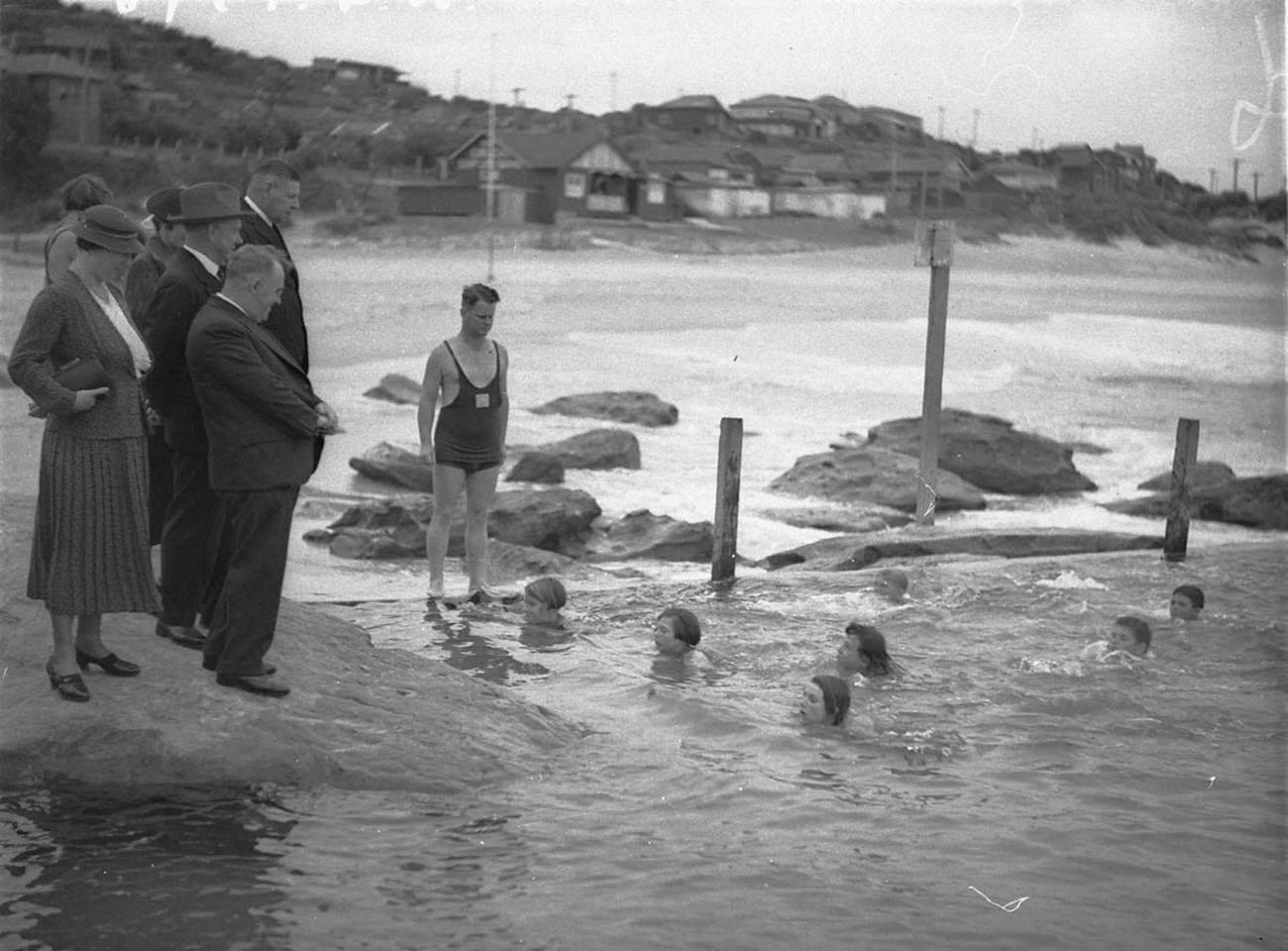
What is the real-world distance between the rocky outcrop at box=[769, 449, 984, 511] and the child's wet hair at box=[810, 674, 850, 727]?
333 inches

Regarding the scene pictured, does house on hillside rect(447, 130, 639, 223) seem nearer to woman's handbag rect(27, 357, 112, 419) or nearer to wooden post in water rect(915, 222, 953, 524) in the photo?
wooden post in water rect(915, 222, 953, 524)

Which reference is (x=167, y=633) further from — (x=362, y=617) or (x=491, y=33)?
(x=491, y=33)

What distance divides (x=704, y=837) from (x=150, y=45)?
1705 cm

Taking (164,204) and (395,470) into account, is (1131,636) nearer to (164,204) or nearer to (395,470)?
(164,204)

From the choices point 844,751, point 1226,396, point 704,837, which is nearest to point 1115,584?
point 844,751

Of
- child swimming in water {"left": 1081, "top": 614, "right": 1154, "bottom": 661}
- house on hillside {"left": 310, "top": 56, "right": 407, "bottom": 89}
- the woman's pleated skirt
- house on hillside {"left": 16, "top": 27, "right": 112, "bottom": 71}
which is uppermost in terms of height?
house on hillside {"left": 310, "top": 56, "right": 407, "bottom": 89}

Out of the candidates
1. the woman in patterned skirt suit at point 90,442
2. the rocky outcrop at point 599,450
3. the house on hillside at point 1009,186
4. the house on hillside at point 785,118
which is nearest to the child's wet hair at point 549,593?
the woman in patterned skirt suit at point 90,442

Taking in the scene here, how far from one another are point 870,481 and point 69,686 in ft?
37.2

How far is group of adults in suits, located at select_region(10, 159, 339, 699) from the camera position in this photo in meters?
5.34

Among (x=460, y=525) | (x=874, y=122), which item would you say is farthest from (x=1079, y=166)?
(x=460, y=525)

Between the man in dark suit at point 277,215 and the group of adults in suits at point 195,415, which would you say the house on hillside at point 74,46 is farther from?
the group of adults in suits at point 195,415

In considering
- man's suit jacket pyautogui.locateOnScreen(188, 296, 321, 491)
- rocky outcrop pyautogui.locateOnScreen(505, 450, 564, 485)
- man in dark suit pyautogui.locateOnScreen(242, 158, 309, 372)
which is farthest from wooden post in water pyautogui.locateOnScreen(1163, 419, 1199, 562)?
man's suit jacket pyautogui.locateOnScreen(188, 296, 321, 491)

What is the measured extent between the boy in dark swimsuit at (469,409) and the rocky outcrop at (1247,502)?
8.63m

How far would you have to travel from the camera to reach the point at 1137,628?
8.84 meters
